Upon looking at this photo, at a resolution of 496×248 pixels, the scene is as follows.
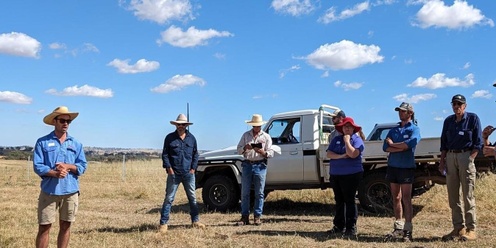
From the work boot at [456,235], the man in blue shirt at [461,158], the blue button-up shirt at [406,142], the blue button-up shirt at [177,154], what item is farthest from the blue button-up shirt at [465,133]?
the blue button-up shirt at [177,154]

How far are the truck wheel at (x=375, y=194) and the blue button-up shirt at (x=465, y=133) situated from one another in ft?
9.10

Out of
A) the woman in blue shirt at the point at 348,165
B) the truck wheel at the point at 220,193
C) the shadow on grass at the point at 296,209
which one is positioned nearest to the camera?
the woman in blue shirt at the point at 348,165

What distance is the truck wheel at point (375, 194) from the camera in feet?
29.5

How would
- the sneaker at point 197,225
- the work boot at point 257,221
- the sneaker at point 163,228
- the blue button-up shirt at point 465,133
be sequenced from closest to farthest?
the blue button-up shirt at point 465,133
the sneaker at point 163,228
the sneaker at point 197,225
the work boot at point 257,221

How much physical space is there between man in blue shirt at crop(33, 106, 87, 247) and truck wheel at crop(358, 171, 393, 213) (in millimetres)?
5515

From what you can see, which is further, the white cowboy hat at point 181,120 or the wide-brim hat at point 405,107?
the white cowboy hat at point 181,120

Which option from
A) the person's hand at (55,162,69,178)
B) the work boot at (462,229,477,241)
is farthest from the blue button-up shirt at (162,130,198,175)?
the work boot at (462,229,477,241)

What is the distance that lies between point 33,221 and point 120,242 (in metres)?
2.69

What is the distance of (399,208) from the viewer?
6.48 meters

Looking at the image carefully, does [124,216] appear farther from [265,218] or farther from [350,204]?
[350,204]

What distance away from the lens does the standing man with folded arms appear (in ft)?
25.6

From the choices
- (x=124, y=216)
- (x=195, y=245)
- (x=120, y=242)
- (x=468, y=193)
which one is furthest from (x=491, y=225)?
(x=124, y=216)

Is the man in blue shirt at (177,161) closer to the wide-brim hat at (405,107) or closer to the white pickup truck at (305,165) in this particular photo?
the white pickup truck at (305,165)

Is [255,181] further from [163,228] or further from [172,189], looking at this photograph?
[163,228]
